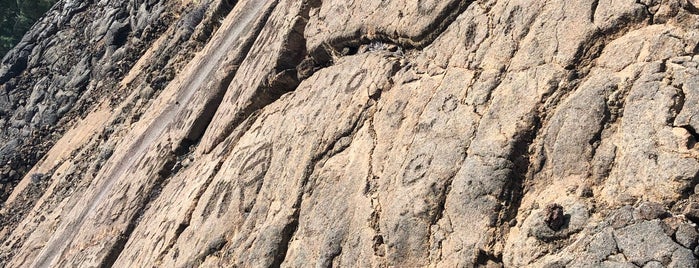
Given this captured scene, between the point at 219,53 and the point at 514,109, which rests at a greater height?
the point at 219,53

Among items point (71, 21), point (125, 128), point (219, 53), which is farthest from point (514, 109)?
point (71, 21)

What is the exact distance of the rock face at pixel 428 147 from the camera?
7551 millimetres

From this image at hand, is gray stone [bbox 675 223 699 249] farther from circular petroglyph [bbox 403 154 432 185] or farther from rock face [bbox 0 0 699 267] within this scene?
circular petroglyph [bbox 403 154 432 185]

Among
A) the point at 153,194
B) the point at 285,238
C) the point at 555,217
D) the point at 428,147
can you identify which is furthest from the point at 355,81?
the point at 153,194

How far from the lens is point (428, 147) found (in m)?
10.0

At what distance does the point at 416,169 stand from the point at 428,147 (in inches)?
16.5

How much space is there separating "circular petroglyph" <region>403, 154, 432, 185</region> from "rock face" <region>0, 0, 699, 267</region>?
0.02 metres

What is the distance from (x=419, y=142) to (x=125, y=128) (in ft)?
76.0

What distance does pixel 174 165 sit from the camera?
19.5 metres

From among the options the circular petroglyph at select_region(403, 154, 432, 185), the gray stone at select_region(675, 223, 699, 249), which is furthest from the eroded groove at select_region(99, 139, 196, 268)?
the gray stone at select_region(675, 223, 699, 249)

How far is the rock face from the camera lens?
755 centimetres

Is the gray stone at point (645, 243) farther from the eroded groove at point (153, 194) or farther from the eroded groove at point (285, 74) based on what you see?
the eroded groove at point (153, 194)

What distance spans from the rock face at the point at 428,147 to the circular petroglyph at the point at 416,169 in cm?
2

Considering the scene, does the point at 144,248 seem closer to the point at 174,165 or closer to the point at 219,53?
the point at 174,165
